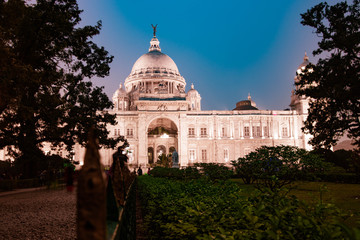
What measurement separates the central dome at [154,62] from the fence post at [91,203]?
222 ft

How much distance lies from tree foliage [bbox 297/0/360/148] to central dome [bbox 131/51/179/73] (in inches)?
1914

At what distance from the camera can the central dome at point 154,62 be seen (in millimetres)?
68312

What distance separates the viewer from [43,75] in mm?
15188

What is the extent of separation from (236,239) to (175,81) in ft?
216

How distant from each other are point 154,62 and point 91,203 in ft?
226

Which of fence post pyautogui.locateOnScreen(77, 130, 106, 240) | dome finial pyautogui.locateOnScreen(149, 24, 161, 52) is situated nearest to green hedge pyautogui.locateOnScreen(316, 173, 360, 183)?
fence post pyautogui.locateOnScreen(77, 130, 106, 240)

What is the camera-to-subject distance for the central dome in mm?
68312

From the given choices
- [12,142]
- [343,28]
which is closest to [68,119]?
[12,142]

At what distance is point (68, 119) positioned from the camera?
704 inches

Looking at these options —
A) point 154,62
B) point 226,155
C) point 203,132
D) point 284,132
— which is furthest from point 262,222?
point 154,62

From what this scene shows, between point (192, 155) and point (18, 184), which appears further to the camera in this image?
point (192, 155)

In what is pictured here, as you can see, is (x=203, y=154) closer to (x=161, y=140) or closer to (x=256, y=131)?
(x=161, y=140)

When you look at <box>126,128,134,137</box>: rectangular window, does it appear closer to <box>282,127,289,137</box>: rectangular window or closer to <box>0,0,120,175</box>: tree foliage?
<box>282,127,289,137</box>: rectangular window

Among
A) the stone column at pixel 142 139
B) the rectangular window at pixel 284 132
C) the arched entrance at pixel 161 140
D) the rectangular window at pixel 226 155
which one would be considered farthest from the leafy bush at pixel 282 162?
the rectangular window at pixel 284 132
